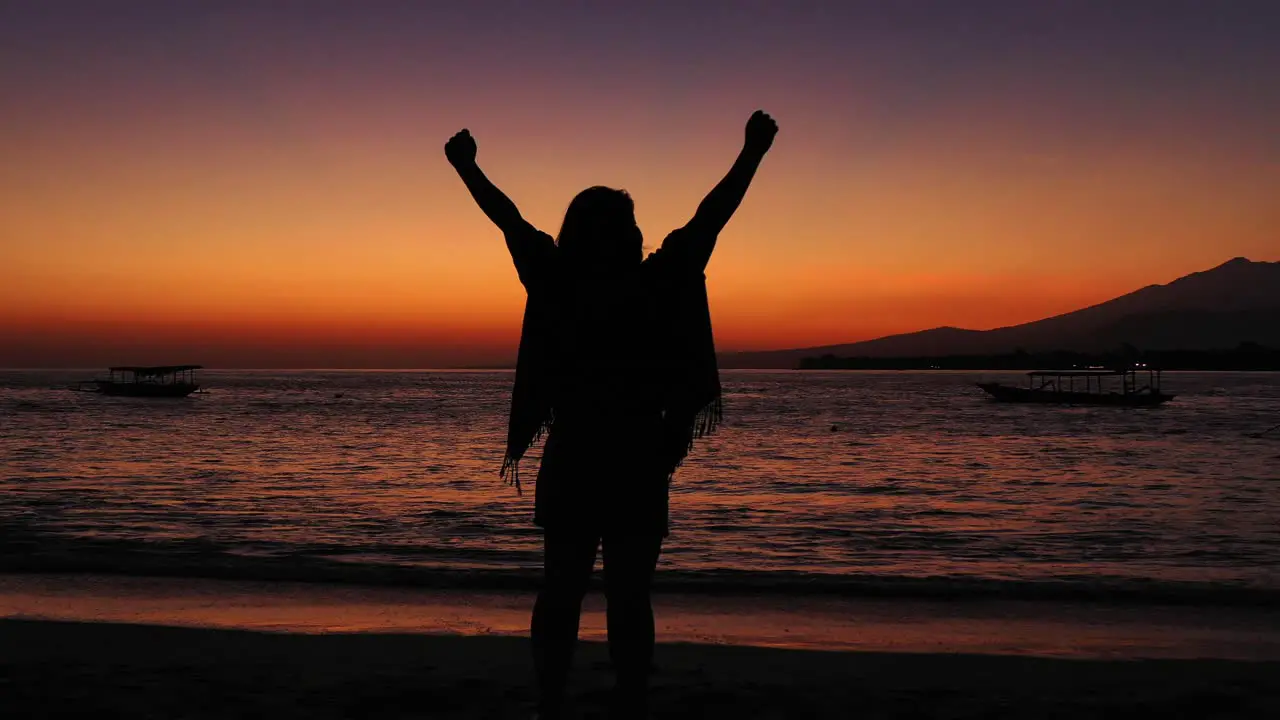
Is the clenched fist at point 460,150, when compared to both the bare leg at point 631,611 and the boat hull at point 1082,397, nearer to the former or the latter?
the bare leg at point 631,611

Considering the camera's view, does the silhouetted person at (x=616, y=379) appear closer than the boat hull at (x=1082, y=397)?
Yes

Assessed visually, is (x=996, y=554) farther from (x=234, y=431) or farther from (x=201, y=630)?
(x=234, y=431)

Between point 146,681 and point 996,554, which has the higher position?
point 146,681

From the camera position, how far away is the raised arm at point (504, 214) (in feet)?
9.82

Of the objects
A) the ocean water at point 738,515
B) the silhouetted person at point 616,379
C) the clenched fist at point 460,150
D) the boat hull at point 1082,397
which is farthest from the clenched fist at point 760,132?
the boat hull at point 1082,397

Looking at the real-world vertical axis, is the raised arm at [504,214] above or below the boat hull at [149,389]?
above

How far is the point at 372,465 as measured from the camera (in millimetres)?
26172

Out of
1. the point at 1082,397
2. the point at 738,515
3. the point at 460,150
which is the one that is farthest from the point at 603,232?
the point at 1082,397

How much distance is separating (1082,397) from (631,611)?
81096 mm

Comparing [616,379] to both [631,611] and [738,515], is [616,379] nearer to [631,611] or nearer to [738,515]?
[631,611]

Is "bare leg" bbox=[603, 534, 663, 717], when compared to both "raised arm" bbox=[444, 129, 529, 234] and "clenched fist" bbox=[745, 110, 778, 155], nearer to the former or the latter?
"raised arm" bbox=[444, 129, 529, 234]

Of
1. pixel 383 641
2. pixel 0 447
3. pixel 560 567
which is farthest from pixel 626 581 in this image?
pixel 0 447

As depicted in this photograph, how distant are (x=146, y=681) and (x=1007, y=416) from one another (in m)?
66.2

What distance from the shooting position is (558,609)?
303 cm
